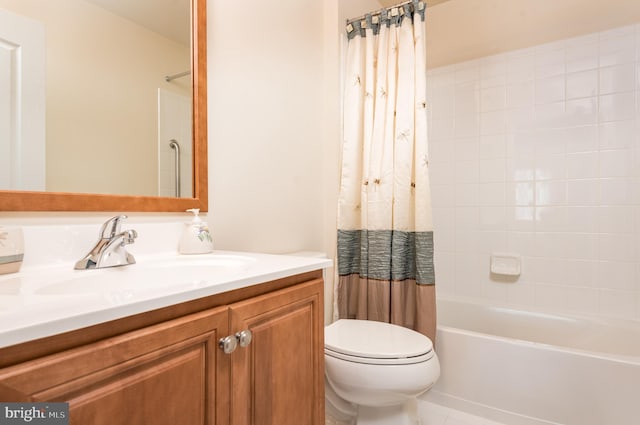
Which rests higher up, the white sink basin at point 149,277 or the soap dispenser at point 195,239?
the soap dispenser at point 195,239

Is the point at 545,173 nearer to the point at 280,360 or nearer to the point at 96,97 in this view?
the point at 280,360

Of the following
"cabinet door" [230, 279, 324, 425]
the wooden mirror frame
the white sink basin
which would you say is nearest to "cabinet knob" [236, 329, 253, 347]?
"cabinet door" [230, 279, 324, 425]

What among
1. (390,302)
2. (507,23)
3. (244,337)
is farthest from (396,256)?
(507,23)

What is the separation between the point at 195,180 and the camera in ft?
3.84

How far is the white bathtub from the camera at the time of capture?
137cm

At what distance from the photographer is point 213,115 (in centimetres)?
125

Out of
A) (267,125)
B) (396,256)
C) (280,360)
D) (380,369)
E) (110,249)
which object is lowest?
(380,369)

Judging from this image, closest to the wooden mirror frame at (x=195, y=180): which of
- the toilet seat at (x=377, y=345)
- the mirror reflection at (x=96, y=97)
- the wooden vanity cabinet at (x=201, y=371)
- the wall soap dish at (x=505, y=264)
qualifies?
the mirror reflection at (x=96, y=97)

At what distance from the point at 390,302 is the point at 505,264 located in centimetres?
103

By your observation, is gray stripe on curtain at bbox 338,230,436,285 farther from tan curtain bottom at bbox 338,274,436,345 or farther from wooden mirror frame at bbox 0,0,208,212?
wooden mirror frame at bbox 0,0,208,212

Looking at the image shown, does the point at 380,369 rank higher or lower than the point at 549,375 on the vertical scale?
higher

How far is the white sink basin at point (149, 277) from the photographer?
63cm

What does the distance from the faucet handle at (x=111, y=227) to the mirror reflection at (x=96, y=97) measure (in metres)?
0.11

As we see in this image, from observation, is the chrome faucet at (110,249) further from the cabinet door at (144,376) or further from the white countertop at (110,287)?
the cabinet door at (144,376)
